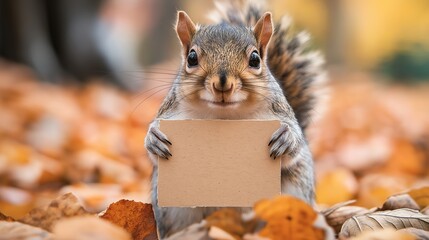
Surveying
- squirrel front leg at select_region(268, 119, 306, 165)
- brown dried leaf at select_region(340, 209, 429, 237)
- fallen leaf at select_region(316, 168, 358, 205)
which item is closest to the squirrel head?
squirrel front leg at select_region(268, 119, 306, 165)

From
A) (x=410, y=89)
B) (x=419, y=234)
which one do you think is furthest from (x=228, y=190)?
(x=410, y=89)

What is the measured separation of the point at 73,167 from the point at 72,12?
3.22 meters

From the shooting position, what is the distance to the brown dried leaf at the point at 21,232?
1650mm

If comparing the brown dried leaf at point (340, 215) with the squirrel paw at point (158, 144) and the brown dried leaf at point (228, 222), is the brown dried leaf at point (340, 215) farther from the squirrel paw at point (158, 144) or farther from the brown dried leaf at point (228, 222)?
the squirrel paw at point (158, 144)

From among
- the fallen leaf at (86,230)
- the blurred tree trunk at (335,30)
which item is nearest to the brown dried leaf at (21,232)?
the fallen leaf at (86,230)

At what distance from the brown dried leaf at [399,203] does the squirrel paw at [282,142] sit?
0.30 m

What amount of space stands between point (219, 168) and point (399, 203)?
20.5 inches

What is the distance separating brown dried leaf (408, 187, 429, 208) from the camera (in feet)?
6.96

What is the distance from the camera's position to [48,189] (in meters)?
3.26

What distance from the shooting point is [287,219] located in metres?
1.67

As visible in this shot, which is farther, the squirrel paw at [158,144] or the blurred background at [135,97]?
the blurred background at [135,97]

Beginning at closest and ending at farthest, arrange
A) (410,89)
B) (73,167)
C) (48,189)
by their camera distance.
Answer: (48,189) → (73,167) → (410,89)

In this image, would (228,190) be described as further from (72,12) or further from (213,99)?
(72,12)

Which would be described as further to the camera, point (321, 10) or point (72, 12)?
point (321, 10)
